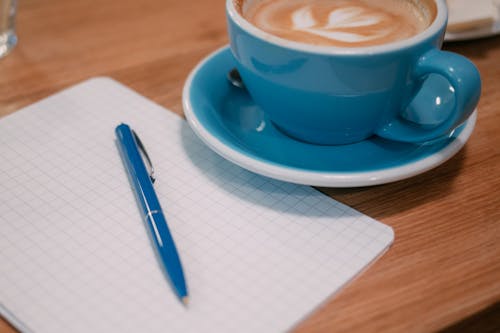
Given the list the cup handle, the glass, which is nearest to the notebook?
the cup handle

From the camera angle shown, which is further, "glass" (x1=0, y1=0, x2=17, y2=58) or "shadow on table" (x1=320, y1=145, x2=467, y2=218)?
"glass" (x1=0, y1=0, x2=17, y2=58)

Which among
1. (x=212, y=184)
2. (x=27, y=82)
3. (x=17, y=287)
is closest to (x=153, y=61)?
(x=27, y=82)

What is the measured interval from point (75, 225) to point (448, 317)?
1.03ft

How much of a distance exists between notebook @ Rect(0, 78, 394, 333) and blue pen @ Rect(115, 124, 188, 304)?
0.04 feet

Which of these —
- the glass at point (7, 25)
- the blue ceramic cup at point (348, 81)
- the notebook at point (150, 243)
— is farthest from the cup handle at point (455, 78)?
the glass at point (7, 25)

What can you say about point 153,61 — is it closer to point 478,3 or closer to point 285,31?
point 285,31

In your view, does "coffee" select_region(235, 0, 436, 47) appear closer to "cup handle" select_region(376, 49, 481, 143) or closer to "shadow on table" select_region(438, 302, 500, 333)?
"cup handle" select_region(376, 49, 481, 143)

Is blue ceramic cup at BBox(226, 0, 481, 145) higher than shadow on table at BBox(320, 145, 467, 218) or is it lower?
higher

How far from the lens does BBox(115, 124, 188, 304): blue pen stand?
411mm

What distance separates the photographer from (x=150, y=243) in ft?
1.49

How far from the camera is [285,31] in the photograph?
55 centimetres

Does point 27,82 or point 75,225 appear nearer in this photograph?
point 75,225

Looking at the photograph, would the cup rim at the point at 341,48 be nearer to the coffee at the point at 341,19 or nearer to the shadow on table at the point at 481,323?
the coffee at the point at 341,19

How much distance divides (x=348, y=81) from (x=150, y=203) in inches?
8.0
